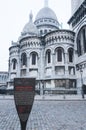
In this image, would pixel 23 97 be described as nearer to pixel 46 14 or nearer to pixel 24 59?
pixel 24 59

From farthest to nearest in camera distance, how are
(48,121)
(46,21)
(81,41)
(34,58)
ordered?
(46,21) < (34,58) < (81,41) < (48,121)

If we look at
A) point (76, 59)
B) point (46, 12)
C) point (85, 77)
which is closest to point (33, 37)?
point (76, 59)

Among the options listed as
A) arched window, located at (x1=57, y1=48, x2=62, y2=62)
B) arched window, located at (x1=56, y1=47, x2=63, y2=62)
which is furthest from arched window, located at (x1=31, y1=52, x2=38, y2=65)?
arched window, located at (x1=57, y1=48, x2=62, y2=62)

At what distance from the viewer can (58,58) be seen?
35.7 m

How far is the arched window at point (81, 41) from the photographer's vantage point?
110ft

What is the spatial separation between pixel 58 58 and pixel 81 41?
6.52m

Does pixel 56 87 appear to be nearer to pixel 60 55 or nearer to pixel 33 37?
pixel 60 55

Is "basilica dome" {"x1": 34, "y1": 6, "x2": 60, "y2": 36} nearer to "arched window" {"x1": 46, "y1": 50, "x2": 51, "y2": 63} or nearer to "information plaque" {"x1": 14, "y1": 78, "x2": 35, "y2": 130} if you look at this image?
"arched window" {"x1": 46, "y1": 50, "x2": 51, "y2": 63}

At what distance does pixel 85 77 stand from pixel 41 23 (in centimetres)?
3206

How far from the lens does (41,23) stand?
56.0m

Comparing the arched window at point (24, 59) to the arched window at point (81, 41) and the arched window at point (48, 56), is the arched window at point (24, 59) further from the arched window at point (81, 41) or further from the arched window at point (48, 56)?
the arched window at point (81, 41)

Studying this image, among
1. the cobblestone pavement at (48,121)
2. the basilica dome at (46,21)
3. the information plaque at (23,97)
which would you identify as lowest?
the cobblestone pavement at (48,121)

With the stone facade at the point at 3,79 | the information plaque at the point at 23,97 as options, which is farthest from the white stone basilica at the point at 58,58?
the stone facade at the point at 3,79

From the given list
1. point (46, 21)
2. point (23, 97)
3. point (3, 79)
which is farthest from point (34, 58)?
point (3, 79)
